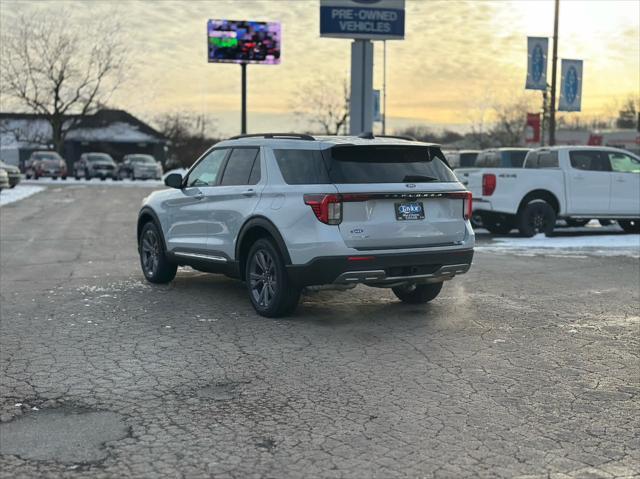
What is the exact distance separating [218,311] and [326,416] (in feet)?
11.2

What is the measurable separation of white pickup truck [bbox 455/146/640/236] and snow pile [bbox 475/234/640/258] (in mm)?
499

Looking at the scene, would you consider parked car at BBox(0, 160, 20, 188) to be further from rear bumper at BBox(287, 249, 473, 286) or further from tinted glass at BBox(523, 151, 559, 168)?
rear bumper at BBox(287, 249, 473, 286)

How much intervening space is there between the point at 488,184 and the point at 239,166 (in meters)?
8.38

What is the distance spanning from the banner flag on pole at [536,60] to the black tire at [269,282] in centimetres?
2105

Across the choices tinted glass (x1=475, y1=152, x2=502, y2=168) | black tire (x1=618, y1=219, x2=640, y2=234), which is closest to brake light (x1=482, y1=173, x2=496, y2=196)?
black tire (x1=618, y1=219, x2=640, y2=234)

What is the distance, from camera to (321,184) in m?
7.06

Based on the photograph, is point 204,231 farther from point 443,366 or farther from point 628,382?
point 628,382

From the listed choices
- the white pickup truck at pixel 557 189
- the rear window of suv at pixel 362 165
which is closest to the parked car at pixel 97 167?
the white pickup truck at pixel 557 189

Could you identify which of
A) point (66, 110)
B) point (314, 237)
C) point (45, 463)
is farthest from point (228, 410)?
point (66, 110)

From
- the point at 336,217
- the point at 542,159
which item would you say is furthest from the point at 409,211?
the point at 542,159

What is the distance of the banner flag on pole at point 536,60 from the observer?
26312 millimetres

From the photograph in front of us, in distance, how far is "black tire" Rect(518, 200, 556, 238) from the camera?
15.3 m

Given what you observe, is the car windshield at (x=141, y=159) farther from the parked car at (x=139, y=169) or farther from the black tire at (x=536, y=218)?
the black tire at (x=536, y=218)

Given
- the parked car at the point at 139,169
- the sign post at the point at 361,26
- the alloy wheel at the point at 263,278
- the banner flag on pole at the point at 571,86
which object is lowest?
the parked car at the point at 139,169
